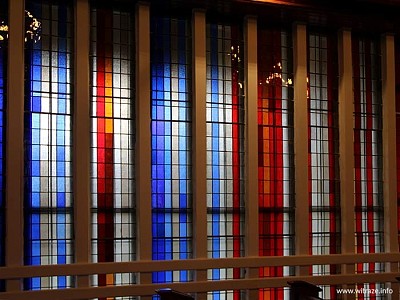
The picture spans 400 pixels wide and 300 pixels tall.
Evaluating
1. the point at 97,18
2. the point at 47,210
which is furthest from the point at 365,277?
the point at 97,18

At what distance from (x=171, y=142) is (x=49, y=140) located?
67.6 inches

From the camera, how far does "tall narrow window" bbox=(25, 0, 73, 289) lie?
27.2ft

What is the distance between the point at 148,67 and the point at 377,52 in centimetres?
401

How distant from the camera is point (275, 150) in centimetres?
973

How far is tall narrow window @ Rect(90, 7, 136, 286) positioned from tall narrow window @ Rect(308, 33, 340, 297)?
288 cm

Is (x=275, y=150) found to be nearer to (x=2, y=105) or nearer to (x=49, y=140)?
(x=49, y=140)

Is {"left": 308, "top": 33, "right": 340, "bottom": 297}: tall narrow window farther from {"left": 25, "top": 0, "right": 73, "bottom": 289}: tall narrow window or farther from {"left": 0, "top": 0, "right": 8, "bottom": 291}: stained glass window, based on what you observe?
{"left": 0, "top": 0, "right": 8, "bottom": 291}: stained glass window

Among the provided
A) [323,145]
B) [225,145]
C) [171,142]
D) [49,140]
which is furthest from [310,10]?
[49,140]

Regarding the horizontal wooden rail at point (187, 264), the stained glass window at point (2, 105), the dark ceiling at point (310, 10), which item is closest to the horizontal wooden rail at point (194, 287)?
the horizontal wooden rail at point (187, 264)

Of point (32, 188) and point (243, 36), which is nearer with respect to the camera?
point (32, 188)

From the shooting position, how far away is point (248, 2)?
9102 millimetres

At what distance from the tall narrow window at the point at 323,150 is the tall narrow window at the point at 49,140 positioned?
3750 mm

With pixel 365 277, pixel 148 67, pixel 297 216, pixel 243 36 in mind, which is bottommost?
pixel 365 277

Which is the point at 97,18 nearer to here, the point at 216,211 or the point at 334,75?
the point at 216,211
